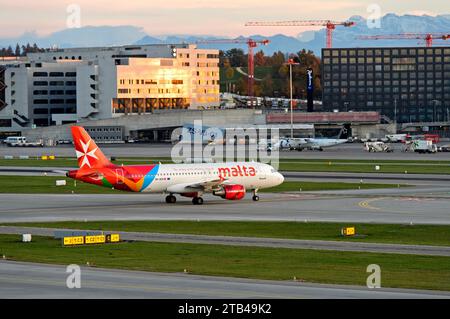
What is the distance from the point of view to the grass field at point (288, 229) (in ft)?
217

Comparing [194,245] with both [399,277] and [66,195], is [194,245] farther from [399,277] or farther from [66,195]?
[66,195]

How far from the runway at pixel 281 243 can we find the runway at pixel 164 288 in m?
13.8

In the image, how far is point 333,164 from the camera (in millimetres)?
155250

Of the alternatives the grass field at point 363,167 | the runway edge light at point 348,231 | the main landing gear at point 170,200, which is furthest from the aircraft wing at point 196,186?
Answer: the grass field at point 363,167

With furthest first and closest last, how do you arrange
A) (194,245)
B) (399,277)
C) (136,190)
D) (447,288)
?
(136,190) < (194,245) < (399,277) < (447,288)

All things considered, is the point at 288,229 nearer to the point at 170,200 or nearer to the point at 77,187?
the point at 170,200

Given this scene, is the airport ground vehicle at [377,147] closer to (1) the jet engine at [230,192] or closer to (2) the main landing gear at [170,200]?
(1) the jet engine at [230,192]

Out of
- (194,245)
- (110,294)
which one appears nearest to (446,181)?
(194,245)

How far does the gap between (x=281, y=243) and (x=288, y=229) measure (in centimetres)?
818

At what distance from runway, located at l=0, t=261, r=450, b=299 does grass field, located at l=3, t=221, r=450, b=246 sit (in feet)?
62.8

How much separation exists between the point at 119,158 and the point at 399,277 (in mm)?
129078

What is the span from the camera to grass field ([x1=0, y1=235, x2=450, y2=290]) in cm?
4912

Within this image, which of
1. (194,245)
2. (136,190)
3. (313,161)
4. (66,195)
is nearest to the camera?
(194,245)
